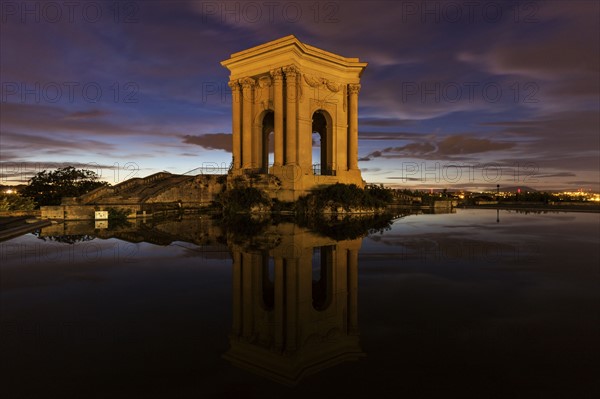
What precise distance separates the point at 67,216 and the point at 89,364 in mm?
22018

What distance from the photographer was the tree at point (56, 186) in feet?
107

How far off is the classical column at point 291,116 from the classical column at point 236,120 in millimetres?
6118

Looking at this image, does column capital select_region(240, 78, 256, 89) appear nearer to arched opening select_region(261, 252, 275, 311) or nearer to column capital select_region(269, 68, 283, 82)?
column capital select_region(269, 68, 283, 82)

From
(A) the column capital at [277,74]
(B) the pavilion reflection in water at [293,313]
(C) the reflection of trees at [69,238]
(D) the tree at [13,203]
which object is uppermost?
(A) the column capital at [277,74]

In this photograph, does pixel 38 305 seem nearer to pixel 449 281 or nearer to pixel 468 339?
pixel 468 339

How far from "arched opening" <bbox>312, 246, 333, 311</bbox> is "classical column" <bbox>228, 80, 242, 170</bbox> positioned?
24463 mm

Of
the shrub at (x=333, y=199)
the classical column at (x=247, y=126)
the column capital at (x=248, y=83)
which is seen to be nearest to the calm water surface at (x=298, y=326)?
the shrub at (x=333, y=199)

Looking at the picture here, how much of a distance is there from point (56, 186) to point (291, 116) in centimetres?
2372

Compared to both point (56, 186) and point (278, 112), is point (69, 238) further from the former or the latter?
point (56, 186)

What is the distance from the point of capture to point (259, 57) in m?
30.4

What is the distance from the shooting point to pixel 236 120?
33438 millimetres

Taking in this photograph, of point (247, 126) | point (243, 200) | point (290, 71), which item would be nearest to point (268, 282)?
point (243, 200)

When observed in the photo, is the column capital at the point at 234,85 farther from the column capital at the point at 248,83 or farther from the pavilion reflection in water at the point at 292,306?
the pavilion reflection in water at the point at 292,306

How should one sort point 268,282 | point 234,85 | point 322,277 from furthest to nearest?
point 234,85
point 322,277
point 268,282
